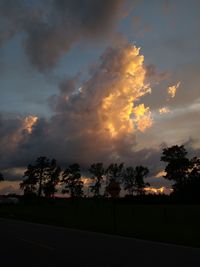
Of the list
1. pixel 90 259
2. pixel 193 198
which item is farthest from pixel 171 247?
pixel 193 198

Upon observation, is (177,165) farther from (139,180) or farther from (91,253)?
(91,253)

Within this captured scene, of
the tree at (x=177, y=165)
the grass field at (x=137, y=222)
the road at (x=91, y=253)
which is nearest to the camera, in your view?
the road at (x=91, y=253)

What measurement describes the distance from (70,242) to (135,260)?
558 centimetres

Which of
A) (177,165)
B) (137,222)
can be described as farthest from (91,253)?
(177,165)

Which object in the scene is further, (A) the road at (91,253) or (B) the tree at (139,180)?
(B) the tree at (139,180)

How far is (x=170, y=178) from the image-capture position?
437ft

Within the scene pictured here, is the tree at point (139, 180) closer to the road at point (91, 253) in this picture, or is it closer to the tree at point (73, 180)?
the tree at point (73, 180)

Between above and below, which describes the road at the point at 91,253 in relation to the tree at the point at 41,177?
below

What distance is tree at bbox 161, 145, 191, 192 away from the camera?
13100 centimetres

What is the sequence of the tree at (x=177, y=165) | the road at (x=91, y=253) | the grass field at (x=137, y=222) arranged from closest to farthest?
1. the road at (x=91, y=253)
2. the grass field at (x=137, y=222)
3. the tree at (x=177, y=165)

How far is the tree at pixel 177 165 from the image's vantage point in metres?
131

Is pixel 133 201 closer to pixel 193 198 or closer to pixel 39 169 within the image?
pixel 193 198

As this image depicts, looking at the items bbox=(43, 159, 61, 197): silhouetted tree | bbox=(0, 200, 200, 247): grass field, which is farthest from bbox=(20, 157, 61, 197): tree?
bbox=(0, 200, 200, 247): grass field

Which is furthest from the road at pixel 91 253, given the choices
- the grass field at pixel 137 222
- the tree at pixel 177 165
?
the tree at pixel 177 165
